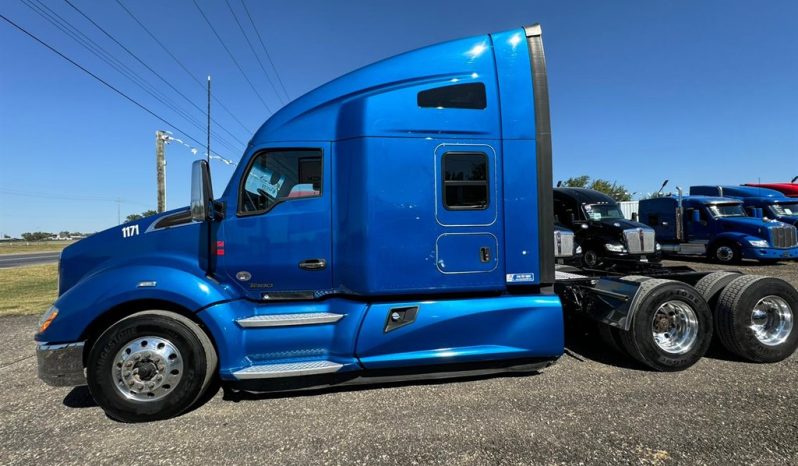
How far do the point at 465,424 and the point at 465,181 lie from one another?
81.1 inches

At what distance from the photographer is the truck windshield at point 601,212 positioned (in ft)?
36.2

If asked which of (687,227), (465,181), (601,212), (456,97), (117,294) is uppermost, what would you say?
(456,97)

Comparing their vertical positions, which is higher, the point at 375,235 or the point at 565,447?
the point at 375,235

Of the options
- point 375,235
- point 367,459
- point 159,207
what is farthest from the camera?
point 159,207

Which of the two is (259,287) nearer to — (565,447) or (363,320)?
(363,320)

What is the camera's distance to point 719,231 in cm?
1369

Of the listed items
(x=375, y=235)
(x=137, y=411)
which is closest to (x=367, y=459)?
(x=375, y=235)

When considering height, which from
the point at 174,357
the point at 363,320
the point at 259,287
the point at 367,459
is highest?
the point at 259,287

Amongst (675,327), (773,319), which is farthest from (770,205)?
(675,327)

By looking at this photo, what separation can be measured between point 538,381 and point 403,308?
5.13ft

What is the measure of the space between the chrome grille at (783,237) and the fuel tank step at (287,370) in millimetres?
15823

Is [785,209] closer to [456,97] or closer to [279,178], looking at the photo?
[456,97]

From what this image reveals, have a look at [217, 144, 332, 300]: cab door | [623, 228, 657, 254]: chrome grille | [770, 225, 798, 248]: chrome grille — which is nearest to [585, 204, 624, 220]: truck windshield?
[623, 228, 657, 254]: chrome grille

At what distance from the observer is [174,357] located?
3.28m
